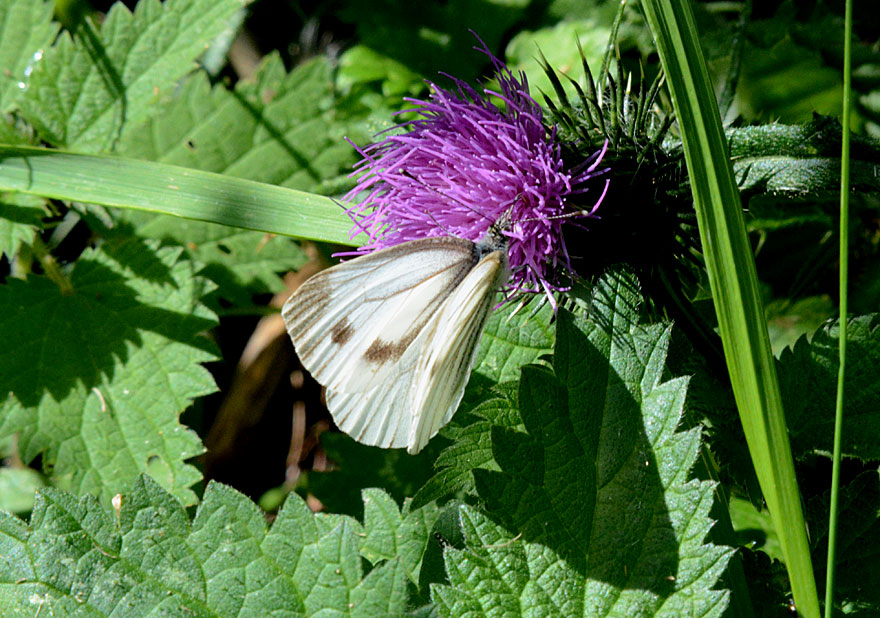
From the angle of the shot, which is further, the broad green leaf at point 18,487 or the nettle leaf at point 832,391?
the broad green leaf at point 18,487

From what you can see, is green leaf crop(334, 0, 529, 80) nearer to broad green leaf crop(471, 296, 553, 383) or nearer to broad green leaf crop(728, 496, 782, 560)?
broad green leaf crop(471, 296, 553, 383)

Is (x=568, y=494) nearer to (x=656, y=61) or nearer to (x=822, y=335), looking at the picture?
(x=822, y=335)

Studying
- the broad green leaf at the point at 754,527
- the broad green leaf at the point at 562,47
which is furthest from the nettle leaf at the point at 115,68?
the broad green leaf at the point at 754,527

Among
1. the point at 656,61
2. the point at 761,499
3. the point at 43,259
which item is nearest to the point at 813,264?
the point at 656,61

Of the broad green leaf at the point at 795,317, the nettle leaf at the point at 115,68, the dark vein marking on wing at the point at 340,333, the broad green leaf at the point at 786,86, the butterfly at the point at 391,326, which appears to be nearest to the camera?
the butterfly at the point at 391,326

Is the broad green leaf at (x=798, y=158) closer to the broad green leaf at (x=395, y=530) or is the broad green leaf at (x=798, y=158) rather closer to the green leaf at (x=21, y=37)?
the broad green leaf at (x=395, y=530)

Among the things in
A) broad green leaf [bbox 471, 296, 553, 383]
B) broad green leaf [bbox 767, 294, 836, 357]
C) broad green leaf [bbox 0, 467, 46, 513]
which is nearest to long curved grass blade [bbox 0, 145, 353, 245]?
broad green leaf [bbox 471, 296, 553, 383]
